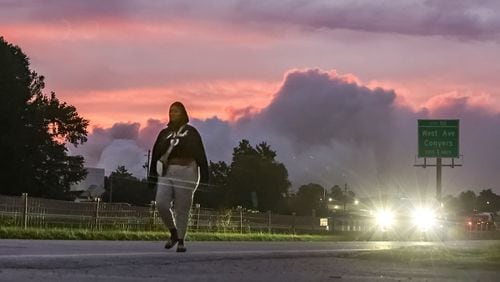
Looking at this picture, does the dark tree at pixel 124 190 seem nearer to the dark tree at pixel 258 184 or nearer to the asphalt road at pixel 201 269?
the dark tree at pixel 258 184

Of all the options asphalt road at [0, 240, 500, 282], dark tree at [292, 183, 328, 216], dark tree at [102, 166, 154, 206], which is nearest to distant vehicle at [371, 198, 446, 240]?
asphalt road at [0, 240, 500, 282]

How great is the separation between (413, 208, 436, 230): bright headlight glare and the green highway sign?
8216 mm

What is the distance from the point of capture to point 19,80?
68.9 m

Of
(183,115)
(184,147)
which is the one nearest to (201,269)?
(184,147)

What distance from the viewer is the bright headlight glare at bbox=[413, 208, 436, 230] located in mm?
36250

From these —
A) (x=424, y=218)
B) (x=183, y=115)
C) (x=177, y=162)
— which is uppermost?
(x=183, y=115)

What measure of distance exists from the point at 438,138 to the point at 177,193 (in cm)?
3779

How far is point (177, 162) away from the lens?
395 inches

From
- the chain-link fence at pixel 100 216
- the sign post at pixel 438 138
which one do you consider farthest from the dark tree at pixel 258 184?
the chain-link fence at pixel 100 216

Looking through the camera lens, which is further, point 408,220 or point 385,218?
point 385,218

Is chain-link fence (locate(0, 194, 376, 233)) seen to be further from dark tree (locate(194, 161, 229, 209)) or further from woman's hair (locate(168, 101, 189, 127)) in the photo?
dark tree (locate(194, 161, 229, 209))

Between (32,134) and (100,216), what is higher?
(32,134)

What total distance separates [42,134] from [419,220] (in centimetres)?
4073

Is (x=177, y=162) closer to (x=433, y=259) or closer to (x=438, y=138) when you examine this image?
(x=433, y=259)
